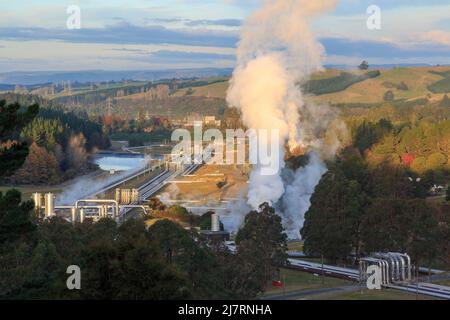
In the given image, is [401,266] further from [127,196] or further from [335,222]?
[127,196]

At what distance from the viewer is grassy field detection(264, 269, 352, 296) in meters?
34.1

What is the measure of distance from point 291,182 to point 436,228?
67.0ft

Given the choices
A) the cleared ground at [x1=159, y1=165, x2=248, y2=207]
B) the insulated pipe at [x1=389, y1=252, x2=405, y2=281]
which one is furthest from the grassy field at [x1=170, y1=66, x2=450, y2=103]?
the insulated pipe at [x1=389, y1=252, x2=405, y2=281]

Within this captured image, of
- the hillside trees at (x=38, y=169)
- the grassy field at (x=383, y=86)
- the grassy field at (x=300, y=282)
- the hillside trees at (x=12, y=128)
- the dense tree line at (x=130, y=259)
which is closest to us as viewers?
the dense tree line at (x=130, y=259)

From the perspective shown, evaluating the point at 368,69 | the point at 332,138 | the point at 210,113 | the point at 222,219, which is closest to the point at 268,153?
the point at 222,219

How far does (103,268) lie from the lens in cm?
1998

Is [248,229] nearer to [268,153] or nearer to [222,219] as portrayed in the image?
[222,219]

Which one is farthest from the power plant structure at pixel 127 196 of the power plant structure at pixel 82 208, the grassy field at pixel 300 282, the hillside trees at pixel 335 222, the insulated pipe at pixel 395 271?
the insulated pipe at pixel 395 271

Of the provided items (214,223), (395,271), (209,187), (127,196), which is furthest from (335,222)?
(209,187)

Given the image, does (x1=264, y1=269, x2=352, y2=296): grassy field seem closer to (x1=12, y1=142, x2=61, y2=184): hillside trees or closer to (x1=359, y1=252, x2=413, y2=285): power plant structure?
(x1=359, y1=252, x2=413, y2=285): power plant structure

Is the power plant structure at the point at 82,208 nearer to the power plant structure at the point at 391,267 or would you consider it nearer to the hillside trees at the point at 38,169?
the hillside trees at the point at 38,169

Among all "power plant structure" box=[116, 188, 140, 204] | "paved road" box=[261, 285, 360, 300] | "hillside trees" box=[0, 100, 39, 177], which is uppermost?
"hillside trees" box=[0, 100, 39, 177]

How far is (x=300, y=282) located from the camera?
3619 cm

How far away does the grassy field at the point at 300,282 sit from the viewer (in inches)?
1342
